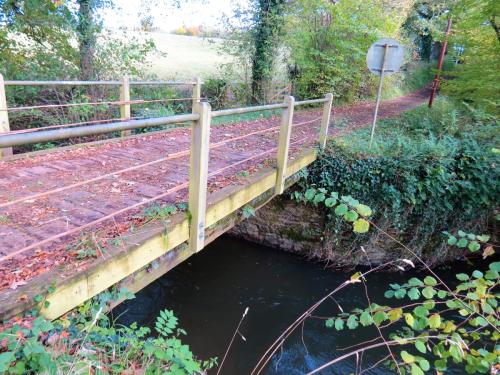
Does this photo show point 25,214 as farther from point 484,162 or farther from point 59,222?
point 484,162

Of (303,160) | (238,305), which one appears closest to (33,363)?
(238,305)

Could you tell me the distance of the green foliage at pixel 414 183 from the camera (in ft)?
21.4

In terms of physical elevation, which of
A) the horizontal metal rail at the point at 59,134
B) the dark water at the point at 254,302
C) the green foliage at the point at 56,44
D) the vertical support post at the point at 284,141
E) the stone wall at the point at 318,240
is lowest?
the dark water at the point at 254,302

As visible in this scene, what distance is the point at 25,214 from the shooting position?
3.19 meters

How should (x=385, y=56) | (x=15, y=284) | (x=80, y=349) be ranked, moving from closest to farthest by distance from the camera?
(x=80, y=349) → (x=15, y=284) → (x=385, y=56)

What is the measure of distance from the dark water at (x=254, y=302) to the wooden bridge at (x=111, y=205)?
1.52m

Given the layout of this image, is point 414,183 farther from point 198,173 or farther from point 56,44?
point 56,44

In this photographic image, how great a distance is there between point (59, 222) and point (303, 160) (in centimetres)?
395

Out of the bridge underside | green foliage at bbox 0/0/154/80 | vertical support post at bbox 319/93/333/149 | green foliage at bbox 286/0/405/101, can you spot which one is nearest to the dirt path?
the bridge underside

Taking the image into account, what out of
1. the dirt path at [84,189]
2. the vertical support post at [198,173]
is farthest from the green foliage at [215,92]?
the vertical support post at [198,173]

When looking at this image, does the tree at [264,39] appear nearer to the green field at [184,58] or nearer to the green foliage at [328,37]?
the green foliage at [328,37]

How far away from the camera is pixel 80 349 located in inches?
79.7

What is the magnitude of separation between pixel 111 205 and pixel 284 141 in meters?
2.41

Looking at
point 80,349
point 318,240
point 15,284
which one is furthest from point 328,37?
point 80,349
